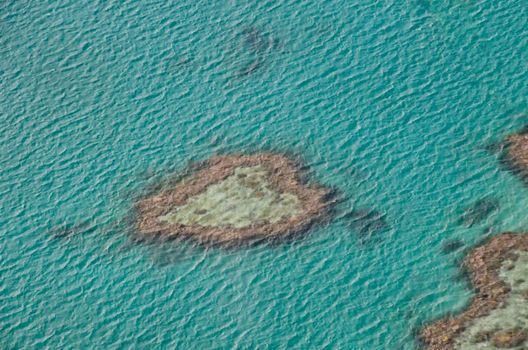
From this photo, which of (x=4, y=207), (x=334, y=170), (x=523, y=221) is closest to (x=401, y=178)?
(x=334, y=170)

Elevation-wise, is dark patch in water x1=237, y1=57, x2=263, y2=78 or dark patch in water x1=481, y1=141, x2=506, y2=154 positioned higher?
dark patch in water x1=237, y1=57, x2=263, y2=78

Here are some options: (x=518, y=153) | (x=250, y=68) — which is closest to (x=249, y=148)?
(x=250, y=68)

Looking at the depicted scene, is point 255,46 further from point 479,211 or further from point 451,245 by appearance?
point 451,245

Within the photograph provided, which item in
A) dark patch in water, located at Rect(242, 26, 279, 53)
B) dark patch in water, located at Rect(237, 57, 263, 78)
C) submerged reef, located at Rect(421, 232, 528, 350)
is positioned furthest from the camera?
dark patch in water, located at Rect(242, 26, 279, 53)

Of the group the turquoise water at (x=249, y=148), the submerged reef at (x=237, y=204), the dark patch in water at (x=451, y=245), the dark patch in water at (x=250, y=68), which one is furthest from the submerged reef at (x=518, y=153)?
the dark patch in water at (x=250, y=68)

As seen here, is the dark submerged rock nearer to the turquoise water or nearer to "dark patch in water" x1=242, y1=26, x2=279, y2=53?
the turquoise water

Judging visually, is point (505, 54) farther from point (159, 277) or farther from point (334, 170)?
point (159, 277)

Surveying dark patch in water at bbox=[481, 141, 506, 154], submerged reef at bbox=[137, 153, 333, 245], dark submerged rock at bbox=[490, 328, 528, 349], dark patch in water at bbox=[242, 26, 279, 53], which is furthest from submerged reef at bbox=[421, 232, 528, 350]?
dark patch in water at bbox=[242, 26, 279, 53]
